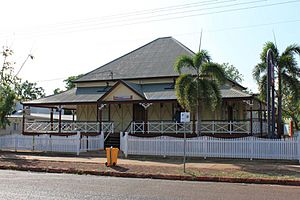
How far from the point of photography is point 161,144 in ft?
68.6

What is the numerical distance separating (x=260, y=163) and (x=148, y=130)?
33.9 ft

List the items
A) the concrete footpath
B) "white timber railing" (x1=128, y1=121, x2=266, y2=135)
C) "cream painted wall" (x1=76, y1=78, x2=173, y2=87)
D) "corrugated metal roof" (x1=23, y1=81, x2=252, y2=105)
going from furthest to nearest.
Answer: "cream painted wall" (x1=76, y1=78, x2=173, y2=87), "corrugated metal roof" (x1=23, y1=81, x2=252, y2=105), "white timber railing" (x1=128, y1=121, x2=266, y2=135), the concrete footpath

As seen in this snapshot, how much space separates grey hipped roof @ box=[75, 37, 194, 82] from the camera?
30031mm

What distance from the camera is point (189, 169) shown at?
15.9 m

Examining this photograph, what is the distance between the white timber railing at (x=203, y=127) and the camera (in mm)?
23975

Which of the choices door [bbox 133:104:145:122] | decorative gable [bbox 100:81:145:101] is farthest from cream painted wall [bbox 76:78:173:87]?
decorative gable [bbox 100:81:145:101]

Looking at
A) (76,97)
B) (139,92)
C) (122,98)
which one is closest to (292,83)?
Result: (139,92)

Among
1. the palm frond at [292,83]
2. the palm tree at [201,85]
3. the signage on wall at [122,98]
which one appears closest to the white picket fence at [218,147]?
the palm tree at [201,85]

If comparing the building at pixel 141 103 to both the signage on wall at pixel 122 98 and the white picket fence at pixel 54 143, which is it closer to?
the signage on wall at pixel 122 98

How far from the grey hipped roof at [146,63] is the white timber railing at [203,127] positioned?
4027mm

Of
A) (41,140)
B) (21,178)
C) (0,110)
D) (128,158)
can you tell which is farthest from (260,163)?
(0,110)

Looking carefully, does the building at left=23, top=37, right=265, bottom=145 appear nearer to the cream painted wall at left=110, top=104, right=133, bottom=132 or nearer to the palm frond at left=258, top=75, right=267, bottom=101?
the cream painted wall at left=110, top=104, right=133, bottom=132

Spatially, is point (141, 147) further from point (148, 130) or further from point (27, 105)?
point (27, 105)

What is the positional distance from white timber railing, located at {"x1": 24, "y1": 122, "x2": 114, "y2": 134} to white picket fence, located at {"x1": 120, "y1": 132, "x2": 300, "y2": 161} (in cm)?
587
